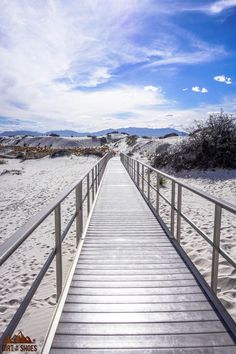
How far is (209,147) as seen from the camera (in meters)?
17.6

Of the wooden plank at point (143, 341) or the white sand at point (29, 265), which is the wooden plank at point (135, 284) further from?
the wooden plank at point (143, 341)

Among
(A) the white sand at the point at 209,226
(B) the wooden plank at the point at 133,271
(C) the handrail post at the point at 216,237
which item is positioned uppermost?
(C) the handrail post at the point at 216,237

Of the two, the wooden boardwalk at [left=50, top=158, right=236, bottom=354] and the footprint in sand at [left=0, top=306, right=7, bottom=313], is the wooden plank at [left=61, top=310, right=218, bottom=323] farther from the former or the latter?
the footprint in sand at [left=0, top=306, right=7, bottom=313]

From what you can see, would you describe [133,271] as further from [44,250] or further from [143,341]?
[44,250]

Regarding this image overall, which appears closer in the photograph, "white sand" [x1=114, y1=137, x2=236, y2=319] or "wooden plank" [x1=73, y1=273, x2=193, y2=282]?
"wooden plank" [x1=73, y1=273, x2=193, y2=282]

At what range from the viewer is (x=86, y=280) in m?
3.78

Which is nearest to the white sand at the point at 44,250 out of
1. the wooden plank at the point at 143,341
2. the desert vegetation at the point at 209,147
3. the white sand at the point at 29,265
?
the white sand at the point at 29,265

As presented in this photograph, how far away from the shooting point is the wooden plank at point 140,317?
293 centimetres

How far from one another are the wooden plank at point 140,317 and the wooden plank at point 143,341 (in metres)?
0.24

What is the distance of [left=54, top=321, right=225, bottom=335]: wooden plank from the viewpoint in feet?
9.02

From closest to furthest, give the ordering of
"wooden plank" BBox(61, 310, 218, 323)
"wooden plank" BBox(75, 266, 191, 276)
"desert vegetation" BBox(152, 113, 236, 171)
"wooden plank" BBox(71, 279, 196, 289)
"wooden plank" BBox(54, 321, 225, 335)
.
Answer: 1. "wooden plank" BBox(54, 321, 225, 335)
2. "wooden plank" BBox(61, 310, 218, 323)
3. "wooden plank" BBox(71, 279, 196, 289)
4. "wooden plank" BBox(75, 266, 191, 276)
5. "desert vegetation" BBox(152, 113, 236, 171)

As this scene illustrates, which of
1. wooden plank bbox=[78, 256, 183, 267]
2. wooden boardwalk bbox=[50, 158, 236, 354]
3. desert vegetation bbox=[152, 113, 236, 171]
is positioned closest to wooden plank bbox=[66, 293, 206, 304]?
wooden boardwalk bbox=[50, 158, 236, 354]

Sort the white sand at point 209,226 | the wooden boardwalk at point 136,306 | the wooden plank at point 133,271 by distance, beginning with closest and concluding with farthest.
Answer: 1. the wooden boardwalk at point 136,306
2. the wooden plank at point 133,271
3. the white sand at point 209,226

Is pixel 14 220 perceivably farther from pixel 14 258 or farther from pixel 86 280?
pixel 86 280
